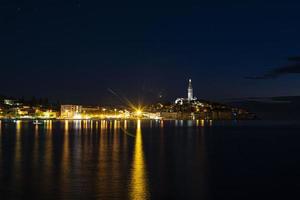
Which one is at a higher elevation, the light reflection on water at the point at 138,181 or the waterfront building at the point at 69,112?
the waterfront building at the point at 69,112

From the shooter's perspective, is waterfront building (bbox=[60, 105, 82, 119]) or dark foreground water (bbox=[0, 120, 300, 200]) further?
waterfront building (bbox=[60, 105, 82, 119])

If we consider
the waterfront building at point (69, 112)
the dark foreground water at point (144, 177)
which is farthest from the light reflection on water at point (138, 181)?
the waterfront building at point (69, 112)

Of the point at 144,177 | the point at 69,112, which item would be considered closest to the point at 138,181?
the point at 144,177

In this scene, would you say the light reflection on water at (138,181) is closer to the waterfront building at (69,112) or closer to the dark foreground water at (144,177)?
the dark foreground water at (144,177)

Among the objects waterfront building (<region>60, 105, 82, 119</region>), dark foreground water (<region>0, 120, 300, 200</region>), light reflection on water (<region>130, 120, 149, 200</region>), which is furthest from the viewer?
waterfront building (<region>60, 105, 82, 119</region>)

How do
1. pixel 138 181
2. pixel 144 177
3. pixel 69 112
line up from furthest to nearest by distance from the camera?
pixel 69 112, pixel 144 177, pixel 138 181

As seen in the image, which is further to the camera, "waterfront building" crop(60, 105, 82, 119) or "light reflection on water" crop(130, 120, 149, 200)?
"waterfront building" crop(60, 105, 82, 119)

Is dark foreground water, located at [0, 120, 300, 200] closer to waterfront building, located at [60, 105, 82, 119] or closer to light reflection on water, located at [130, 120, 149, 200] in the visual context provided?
light reflection on water, located at [130, 120, 149, 200]

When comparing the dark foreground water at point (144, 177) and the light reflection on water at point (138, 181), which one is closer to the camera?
the light reflection on water at point (138, 181)

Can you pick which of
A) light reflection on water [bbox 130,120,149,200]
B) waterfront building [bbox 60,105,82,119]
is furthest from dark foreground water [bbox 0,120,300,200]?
waterfront building [bbox 60,105,82,119]

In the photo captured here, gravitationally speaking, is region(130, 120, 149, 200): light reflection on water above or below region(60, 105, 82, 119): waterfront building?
below

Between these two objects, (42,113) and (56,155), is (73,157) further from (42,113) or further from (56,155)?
(42,113)

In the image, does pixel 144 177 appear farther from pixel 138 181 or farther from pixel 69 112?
pixel 69 112

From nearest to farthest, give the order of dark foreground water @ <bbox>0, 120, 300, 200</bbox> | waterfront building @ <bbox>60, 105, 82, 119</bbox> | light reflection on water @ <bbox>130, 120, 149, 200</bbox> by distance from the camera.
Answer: light reflection on water @ <bbox>130, 120, 149, 200</bbox>
dark foreground water @ <bbox>0, 120, 300, 200</bbox>
waterfront building @ <bbox>60, 105, 82, 119</bbox>
